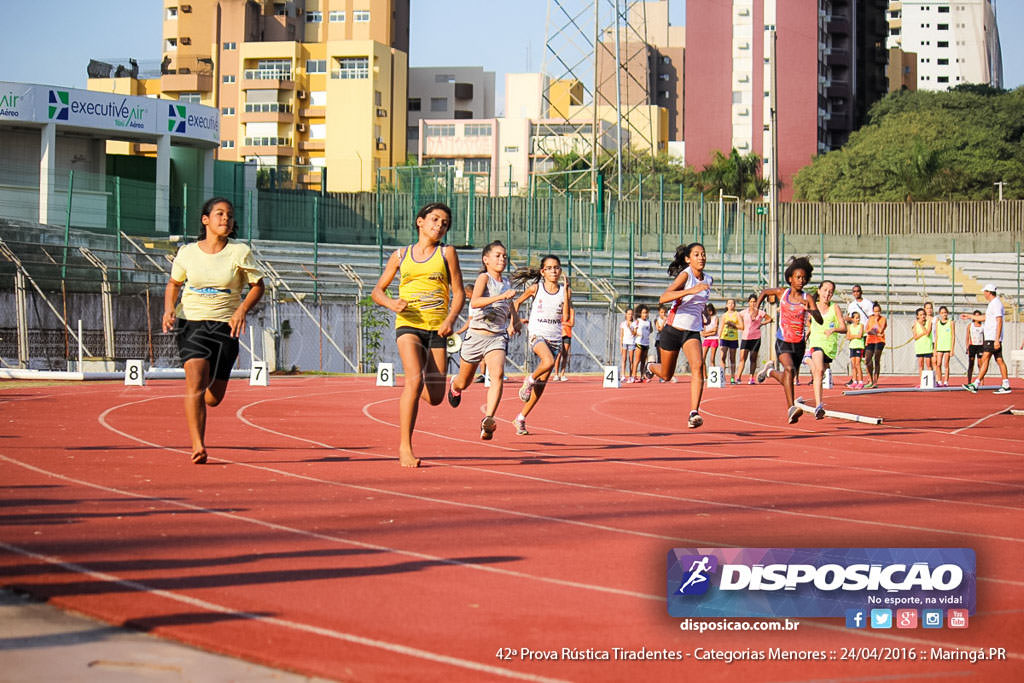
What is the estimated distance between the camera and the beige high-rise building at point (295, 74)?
93.2 m

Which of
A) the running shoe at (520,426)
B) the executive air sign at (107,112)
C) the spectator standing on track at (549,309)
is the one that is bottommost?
the running shoe at (520,426)

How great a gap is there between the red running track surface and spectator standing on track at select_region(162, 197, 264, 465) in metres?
0.59

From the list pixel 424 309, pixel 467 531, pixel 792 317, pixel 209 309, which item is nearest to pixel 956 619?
pixel 467 531

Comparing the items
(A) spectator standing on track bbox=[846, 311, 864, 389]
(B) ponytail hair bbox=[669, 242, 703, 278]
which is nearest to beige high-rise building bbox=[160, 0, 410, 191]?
(A) spectator standing on track bbox=[846, 311, 864, 389]

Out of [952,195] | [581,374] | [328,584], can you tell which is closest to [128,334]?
[581,374]

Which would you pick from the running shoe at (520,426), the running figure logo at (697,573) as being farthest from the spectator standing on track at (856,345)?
the running figure logo at (697,573)

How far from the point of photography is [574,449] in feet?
42.2

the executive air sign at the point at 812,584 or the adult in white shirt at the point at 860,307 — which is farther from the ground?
the adult in white shirt at the point at 860,307

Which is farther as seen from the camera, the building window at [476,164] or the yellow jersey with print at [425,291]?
the building window at [476,164]

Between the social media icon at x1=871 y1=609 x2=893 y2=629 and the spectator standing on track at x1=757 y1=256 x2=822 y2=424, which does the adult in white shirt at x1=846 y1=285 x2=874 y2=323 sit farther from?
the social media icon at x1=871 y1=609 x2=893 y2=629

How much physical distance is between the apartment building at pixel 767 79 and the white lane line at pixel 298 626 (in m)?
91.2

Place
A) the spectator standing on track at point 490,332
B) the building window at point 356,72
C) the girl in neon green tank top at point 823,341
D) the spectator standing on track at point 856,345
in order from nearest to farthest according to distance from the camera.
Answer: the spectator standing on track at point 490,332
the girl in neon green tank top at point 823,341
the spectator standing on track at point 856,345
the building window at point 356,72

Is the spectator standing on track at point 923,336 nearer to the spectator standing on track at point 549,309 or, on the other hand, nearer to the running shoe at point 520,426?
the spectator standing on track at point 549,309

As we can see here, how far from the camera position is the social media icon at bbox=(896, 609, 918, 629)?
5.17m
